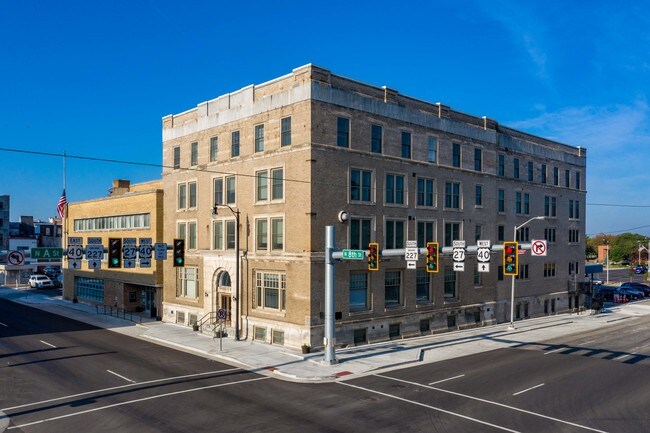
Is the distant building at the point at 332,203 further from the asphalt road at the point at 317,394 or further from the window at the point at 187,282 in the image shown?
the asphalt road at the point at 317,394

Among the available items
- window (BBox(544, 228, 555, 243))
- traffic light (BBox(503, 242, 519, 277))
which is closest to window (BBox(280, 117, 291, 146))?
traffic light (BBox(503, 242, 519, 277))

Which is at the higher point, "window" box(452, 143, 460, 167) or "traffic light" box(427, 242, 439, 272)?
"window" box(452, 143, 460, 167)

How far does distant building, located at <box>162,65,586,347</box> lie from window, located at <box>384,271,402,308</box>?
0.14 meters

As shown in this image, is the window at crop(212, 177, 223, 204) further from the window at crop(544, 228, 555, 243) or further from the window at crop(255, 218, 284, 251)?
the window at crop(544, 228, 555, 243)

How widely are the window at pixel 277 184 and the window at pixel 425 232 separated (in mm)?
11246

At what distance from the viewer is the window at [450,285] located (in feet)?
135

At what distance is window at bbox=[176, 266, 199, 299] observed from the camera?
4209 cm

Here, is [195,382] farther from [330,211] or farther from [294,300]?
[330,211]

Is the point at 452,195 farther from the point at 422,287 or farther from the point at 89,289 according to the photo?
the point at 89,289

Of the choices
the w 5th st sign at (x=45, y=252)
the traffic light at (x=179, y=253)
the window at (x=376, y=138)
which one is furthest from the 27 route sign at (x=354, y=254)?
the w 5th st sign at (x=45, y=252)

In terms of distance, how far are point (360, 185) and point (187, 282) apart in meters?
17.7

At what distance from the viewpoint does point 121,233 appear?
51688 millimetres

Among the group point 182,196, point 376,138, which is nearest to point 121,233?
point 182,196

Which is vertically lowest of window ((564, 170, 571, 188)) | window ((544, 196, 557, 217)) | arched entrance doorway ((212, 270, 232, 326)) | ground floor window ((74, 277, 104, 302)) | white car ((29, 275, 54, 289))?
white car ((29, 275, 54, 289))
